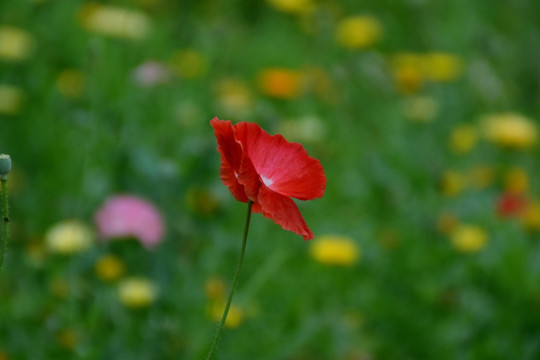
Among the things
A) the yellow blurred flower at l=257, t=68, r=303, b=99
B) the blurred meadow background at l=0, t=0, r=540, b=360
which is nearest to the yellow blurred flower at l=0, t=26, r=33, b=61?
the blurred meadow background at l=0, t=0, r=540, b=360

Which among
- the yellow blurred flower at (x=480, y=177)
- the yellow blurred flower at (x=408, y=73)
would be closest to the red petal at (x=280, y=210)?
the yellow blurred flower at (x=480, y=177)

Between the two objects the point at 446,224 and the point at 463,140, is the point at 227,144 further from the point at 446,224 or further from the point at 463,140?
the point at 463,140

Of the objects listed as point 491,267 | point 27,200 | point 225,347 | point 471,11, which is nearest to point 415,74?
point 471,11

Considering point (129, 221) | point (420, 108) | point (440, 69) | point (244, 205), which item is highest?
point (440, 69)

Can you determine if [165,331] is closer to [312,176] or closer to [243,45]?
[312,176]

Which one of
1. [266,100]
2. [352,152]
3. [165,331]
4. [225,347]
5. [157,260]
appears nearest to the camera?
[165,331]

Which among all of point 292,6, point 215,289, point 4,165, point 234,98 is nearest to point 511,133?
point 234,98

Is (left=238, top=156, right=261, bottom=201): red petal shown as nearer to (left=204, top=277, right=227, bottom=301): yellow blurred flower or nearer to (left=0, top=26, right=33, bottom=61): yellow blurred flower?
(left=204, top=277, right=227, bottom=301): yellow blurred flower
